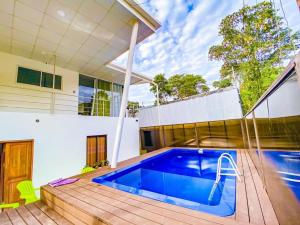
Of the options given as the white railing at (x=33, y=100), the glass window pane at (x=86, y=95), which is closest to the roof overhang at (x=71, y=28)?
the white railing at (x=33, y=100)

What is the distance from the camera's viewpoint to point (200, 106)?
862 cm

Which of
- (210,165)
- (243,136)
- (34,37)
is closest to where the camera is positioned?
(34,37)

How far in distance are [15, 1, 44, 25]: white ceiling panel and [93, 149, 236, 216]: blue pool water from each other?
4483 millimetres

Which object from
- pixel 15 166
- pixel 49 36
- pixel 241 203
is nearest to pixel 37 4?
pixel 49 36

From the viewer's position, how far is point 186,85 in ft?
55.7

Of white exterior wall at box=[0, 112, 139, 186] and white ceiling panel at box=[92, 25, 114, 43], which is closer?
white exterior wall at box=[0, 112, 139, 186]

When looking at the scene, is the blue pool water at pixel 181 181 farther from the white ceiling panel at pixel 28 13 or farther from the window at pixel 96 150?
the white ceiling panel at pixel 28 13

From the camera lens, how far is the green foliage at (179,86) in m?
16.8

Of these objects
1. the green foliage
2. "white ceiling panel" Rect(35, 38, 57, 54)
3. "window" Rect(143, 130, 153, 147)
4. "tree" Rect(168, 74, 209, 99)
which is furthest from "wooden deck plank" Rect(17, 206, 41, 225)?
"tree" Rect(168, 74, 209, 99)

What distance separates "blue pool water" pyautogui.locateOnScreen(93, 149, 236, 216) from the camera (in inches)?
96.3

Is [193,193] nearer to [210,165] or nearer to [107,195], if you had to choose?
[107,195]

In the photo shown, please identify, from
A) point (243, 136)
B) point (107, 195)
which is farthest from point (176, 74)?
point (107, 195)

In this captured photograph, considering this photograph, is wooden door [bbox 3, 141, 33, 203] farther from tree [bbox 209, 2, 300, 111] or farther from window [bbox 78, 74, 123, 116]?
tree [bbox 209, 2, 300, 111]

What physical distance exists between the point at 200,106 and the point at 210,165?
356cm
